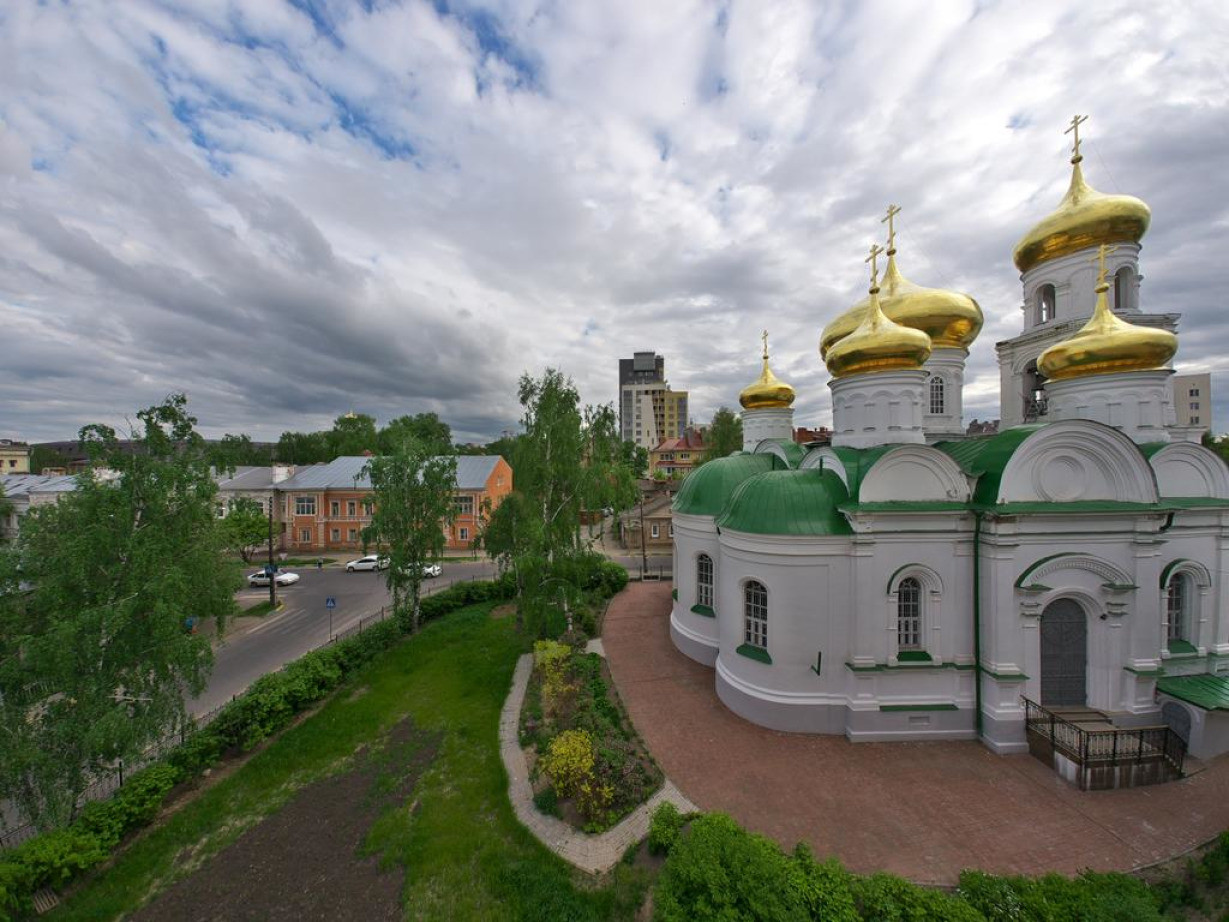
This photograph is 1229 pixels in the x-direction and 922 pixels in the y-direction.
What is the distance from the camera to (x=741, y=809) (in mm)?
7680

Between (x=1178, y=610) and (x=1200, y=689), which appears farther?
(x=1178, y=610)

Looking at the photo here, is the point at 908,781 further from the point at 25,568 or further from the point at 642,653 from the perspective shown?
the point at 25,568

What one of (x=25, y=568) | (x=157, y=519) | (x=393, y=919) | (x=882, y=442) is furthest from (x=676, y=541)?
(x=25, y=568)

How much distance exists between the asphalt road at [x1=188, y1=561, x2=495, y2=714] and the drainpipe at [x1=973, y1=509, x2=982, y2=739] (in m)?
15.9

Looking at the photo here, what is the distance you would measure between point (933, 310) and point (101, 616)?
19.0 metres

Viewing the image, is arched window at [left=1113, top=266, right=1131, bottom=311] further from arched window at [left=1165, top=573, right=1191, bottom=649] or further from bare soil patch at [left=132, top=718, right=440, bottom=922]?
bare soil patch at [left=132, top=718, right=440, bottom=922]

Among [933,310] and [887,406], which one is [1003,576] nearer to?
[887,406]

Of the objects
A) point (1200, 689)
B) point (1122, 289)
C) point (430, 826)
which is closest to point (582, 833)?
point (430, 826)

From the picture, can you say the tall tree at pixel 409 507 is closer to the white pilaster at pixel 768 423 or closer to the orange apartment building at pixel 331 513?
the white pilaster at pixel 768 423

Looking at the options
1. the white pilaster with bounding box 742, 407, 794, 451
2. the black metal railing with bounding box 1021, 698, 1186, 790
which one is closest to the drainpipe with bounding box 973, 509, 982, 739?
the black metal railing with bounding box 1021, 698, 1186, 790

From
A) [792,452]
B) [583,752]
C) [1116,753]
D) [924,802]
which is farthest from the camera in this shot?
[792,452]

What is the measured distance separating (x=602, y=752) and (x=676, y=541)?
23.7 ft

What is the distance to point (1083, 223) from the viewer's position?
1176 centimetres

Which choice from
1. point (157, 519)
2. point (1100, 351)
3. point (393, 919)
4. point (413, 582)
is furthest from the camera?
point (413, 582)
